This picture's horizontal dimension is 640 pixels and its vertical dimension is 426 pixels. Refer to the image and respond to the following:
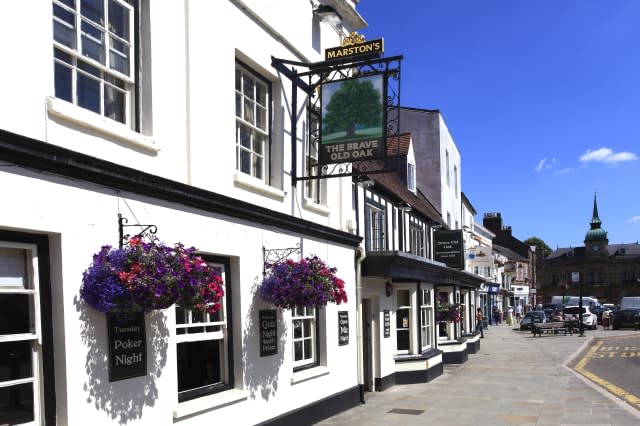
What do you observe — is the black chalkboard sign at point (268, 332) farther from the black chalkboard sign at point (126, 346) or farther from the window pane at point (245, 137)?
the black chalkboard sign at point (126, 346)

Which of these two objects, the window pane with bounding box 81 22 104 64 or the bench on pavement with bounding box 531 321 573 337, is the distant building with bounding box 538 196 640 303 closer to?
the bench on pavement with bounding box 531 321 573 337

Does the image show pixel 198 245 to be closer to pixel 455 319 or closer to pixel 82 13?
pixel 82 13

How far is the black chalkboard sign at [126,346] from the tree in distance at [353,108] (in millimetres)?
4679

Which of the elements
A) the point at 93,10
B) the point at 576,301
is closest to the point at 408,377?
the point at 93,10

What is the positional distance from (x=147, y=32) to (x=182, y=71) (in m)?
0.66

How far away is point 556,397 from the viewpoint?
13.0m


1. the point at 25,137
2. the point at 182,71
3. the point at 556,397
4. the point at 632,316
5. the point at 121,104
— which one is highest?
the point at 182,71

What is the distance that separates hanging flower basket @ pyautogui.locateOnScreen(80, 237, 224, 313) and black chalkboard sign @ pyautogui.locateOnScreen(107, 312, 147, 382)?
1.07ft

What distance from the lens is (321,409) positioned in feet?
32.4

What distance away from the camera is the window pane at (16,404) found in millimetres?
4605

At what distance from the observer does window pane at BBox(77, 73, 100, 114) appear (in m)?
5.61

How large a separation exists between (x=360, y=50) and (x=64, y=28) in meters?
5.15

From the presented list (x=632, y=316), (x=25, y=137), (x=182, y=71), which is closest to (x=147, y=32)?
(x=182, y=71)

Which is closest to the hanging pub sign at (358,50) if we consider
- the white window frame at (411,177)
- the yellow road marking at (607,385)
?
the yellow road marking at (607,385)
